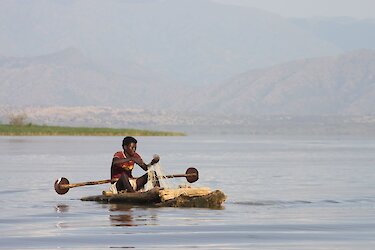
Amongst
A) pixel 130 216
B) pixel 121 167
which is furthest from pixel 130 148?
pixel 130 216

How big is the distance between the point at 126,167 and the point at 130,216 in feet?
12.6

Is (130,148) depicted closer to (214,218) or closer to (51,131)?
(214,218)

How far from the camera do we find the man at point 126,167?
29.5m

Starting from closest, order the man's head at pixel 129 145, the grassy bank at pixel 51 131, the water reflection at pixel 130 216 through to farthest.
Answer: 1. the water reflection at pixel 130 216
2. the man's head at pixel 129 145
3. the grassy bank at pixel 51 131

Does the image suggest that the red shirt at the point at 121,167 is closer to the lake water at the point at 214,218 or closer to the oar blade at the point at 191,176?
the lake water at the point at 214,218

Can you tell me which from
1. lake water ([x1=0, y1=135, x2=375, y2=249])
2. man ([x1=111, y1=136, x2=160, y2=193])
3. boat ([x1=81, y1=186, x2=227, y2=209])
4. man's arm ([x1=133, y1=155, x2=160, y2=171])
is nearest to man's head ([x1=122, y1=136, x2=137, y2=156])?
man ([x1=111, y1=136, x2=160, y2=193])

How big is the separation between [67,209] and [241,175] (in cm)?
1879

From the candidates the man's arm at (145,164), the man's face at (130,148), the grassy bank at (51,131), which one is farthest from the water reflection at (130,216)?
the grassy bank at (51,131)

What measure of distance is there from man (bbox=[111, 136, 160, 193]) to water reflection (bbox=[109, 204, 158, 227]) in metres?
0.84

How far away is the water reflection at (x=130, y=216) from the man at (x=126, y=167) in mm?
836

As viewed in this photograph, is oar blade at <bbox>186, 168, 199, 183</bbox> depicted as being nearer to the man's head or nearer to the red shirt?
the red shirt

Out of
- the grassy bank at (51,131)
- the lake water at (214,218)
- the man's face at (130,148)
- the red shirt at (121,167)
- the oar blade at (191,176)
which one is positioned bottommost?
the lake water at (214,218)

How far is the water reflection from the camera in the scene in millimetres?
24516

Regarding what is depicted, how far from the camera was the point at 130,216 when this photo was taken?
86.4ft
